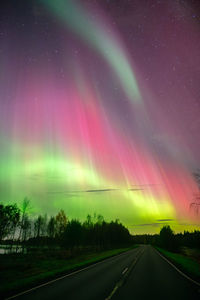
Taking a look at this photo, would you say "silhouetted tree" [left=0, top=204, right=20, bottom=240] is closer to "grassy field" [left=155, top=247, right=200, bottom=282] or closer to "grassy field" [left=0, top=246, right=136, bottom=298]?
"grassy field" [left=0, top=246, right=136, bottom=298]

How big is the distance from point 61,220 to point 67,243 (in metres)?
28.3

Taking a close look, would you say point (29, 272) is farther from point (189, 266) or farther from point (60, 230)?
point (60, 230)

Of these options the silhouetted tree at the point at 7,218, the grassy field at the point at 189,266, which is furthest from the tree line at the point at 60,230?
the grassy field at the point at 189,266

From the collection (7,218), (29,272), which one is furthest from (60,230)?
(29,272)

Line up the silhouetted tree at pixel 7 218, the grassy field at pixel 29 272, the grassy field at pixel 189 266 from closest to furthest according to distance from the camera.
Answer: the grassy field at pixel 29 272 < the grassy field at pixel 189 266 < the silhouetted tree at pixel 7 218

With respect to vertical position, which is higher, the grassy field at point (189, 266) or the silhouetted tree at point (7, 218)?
the silhouetted tree at point (7, 218)

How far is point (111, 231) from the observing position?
331 feet

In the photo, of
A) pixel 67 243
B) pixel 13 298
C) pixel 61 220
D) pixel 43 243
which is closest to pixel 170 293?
pixel 13 298

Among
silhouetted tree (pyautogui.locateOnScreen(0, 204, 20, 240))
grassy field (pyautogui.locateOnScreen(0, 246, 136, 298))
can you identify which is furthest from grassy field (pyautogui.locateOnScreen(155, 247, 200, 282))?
silhouetted tree (pyautogui.locateOnScreen(0, 204, 20, 240))

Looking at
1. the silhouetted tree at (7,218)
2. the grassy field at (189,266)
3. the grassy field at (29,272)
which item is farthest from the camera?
the silhouetted tree at (7,218)

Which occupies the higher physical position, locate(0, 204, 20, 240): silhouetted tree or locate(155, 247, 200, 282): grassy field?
locate(0, 204, 20, 240): silhouetted tree

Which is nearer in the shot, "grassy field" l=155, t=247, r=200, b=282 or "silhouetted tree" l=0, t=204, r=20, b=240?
"grassy field" l=155, t=247, r=200, b=282

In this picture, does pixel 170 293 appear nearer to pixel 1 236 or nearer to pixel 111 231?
pixel 1 236

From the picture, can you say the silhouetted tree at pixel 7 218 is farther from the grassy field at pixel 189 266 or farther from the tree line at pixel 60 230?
the grassy field at pixel 189 266
